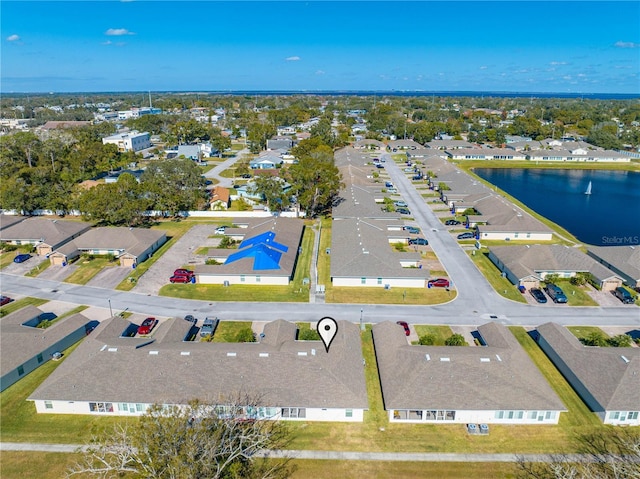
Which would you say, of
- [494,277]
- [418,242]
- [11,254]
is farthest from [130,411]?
[418,242]

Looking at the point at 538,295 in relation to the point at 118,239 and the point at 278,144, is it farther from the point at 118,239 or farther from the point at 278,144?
the point at 278,144

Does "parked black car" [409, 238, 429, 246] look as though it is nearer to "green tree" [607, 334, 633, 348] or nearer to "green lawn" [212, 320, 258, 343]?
"green tree" [607, 334, 633, 348]

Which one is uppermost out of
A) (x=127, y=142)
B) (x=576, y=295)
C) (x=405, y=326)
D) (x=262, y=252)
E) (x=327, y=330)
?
(x=127, y=142)

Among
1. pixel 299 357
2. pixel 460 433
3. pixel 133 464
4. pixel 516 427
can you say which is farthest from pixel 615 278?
pixel 133 464

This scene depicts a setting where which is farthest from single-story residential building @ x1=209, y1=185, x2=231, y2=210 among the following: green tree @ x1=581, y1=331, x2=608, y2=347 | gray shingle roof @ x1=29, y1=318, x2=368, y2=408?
green tree @ x1=581, y1=331, x2=608, y2=347

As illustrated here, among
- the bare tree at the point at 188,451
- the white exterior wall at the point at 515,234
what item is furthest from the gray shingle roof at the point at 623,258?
the bare tree at the point at 188,451

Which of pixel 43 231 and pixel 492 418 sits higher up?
pixel 43 231

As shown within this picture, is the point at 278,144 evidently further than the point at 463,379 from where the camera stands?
Yes
